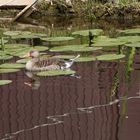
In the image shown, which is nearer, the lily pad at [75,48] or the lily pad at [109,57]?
the lily pad at [109,57]

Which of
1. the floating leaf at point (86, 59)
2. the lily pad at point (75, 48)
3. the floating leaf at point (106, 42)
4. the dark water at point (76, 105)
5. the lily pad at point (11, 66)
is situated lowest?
the dark water at point (76, 105)

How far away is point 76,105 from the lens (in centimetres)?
589

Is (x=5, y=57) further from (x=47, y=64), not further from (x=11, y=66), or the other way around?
(x=47, y=64)

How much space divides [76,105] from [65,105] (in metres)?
0.11

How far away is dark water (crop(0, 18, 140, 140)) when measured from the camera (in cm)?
510

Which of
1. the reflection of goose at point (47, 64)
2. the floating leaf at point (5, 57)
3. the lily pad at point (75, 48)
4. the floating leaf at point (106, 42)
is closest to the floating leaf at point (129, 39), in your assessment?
the floating leaf at point (106, 42)

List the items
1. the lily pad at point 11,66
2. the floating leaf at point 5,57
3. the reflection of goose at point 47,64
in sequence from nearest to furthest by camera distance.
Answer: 1. the reflection of goose at point 47,64
2. the lily pad at point 11,66
3. the floating leaf at point 5,57

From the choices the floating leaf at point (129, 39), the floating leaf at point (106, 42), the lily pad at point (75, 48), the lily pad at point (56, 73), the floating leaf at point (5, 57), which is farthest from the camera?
the floating leaf at point (129, 39)

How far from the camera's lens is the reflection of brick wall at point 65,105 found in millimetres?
5102

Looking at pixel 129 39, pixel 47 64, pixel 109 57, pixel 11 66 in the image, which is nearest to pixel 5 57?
pixel 11 66

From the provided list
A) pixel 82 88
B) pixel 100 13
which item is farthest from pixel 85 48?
pixel 100 13

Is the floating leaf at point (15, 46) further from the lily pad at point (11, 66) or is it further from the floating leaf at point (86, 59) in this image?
the floating leaf at point (86, 59)

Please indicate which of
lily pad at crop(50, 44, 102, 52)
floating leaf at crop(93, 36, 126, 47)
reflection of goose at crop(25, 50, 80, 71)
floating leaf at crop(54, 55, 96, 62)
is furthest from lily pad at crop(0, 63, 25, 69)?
floating leaf at crop(93, 36, 126, 47)

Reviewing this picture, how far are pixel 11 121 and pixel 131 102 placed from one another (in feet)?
4.15
